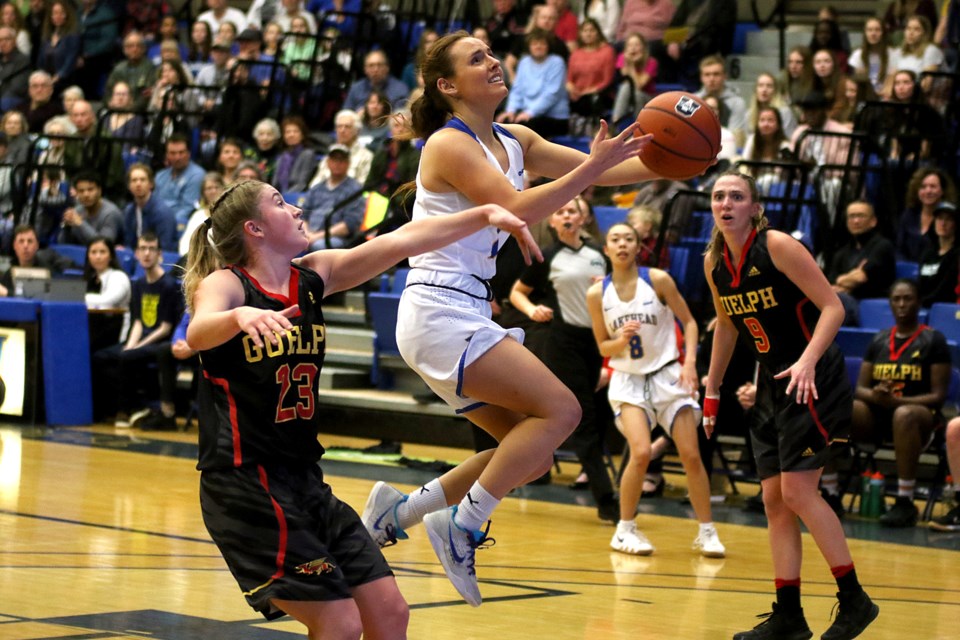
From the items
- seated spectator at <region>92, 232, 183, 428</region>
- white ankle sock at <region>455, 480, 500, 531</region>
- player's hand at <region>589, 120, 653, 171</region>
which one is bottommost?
seated spectator at <region>92, 232, 183, 428</region>

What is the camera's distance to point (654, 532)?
8336 millimetres

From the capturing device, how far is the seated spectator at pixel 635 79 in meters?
13.1

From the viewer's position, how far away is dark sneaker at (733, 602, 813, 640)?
5.37 meters

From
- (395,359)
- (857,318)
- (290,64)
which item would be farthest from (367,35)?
(857,318)

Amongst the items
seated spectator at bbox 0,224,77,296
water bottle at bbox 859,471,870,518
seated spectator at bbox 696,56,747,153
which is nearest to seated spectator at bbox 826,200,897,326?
water bottle at bbox 859,471,870,518

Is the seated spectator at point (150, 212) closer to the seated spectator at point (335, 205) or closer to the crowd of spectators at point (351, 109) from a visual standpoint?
the crowd of spectators at point (351, 109)

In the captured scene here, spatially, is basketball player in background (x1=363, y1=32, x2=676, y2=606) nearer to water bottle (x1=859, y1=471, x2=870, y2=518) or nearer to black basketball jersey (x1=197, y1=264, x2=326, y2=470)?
black basketball jersey (x1=197, y1=264, x2=326, y2=470)

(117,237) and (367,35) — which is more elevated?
(367,35)

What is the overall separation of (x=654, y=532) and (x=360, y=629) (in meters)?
4.71

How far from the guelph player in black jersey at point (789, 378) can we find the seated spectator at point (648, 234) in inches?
124

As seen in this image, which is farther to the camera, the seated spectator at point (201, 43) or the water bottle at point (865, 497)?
the seated spectator at point (201, 43)

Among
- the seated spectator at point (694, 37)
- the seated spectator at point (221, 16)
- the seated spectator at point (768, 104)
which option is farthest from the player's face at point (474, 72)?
the seated spectator at point (221, 16)

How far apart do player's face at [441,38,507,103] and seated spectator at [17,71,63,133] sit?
1339 centimetres

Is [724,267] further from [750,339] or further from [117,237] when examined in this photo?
[117,237]
